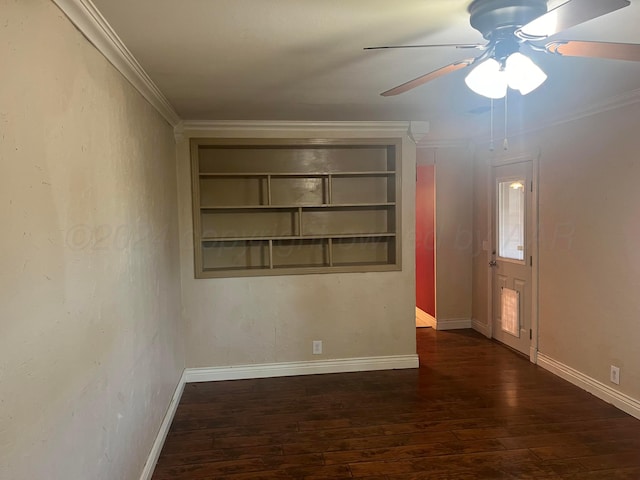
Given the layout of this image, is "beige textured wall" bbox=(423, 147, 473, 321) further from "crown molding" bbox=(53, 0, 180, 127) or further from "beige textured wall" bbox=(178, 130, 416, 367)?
"crown molding" bbox=(53, 0, 180, 127)

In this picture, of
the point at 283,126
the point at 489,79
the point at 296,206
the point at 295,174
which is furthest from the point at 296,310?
the point at 489,79

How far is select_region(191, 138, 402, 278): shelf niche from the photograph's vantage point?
379 cm

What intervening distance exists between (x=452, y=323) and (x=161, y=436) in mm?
3744

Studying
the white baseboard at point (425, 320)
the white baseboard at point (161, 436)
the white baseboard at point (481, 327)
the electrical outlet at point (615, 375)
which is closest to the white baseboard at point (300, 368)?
the white baseboard at point (161, 436)

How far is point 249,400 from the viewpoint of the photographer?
335 cm

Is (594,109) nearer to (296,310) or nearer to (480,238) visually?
(480,238)

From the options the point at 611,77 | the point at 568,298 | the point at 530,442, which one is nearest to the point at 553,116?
the point at 611,77

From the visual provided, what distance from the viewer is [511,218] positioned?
4.42 m

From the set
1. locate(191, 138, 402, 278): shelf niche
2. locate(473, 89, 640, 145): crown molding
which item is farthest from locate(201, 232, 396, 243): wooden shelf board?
locate(473, 89, 640, 145): crown molding

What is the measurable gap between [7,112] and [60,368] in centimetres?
81

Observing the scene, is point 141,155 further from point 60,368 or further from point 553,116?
point 553,116

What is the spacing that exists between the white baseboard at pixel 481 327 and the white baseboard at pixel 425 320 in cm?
49

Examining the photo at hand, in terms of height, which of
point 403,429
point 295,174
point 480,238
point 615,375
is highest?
point 295,174

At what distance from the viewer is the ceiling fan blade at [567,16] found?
123 centimetres
